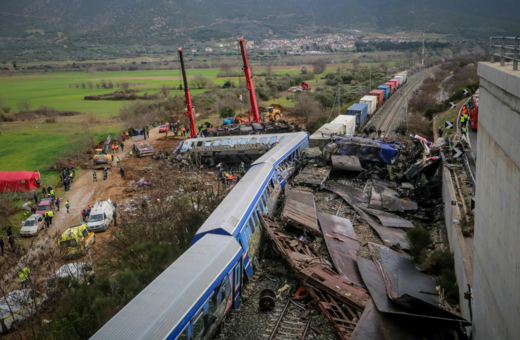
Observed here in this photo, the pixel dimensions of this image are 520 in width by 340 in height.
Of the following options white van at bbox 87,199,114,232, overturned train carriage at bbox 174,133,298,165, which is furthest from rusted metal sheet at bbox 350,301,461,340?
overturned train carriage at bbox 174,133,298,165

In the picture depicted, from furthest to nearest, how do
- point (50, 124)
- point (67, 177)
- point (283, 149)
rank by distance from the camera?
1. point (50, 124)
2. point (67, 177)
3. point (283, 149)

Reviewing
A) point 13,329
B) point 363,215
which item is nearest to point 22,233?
point 13,329

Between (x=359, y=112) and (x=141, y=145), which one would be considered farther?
(x=359, y=112)

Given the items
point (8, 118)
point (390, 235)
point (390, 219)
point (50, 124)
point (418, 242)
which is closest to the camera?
point (418, 242)

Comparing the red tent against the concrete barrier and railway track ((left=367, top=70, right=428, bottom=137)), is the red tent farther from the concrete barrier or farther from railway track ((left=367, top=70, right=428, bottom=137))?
the concrete barrier

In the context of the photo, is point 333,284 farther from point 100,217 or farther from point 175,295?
point 100,217

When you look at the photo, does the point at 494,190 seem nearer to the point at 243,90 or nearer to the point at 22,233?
the point at 22,233

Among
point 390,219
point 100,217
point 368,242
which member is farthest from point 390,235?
point 100,217
